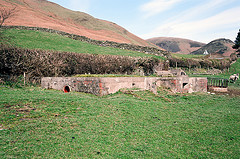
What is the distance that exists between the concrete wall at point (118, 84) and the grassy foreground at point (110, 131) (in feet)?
8.23

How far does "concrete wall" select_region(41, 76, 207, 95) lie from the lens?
418 inches

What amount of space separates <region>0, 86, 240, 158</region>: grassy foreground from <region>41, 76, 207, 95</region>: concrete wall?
2.51 metres

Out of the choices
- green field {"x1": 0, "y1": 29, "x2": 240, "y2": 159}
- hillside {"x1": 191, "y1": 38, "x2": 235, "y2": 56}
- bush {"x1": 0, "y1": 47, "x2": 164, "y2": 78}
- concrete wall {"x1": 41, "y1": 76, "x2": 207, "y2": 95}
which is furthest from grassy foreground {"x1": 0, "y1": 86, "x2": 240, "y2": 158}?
hillside {"x1": 191, "y1": 38, "x2": 235, "y2": 56}

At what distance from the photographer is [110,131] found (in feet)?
17.4

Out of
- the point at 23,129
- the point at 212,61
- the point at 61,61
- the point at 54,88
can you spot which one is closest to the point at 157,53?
the point at 212,61

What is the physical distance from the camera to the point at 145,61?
1035 inches

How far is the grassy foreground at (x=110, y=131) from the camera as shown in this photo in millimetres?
4145

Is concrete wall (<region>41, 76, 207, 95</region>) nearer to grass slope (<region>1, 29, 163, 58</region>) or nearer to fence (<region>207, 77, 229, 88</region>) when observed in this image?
fence (<region>207, 77, 229, 88</region>)

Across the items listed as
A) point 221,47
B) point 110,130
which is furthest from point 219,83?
point 221,47

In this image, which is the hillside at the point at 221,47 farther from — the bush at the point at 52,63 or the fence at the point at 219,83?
the bush at the point at 52,63

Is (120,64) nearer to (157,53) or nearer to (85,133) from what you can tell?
(85,133)

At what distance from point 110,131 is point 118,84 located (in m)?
6.14

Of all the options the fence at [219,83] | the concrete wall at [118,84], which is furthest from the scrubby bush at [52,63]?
the fence at [219,83]

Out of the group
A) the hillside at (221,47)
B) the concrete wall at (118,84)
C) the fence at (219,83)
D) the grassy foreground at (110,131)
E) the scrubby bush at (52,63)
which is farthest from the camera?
the hillside at (221,47)
